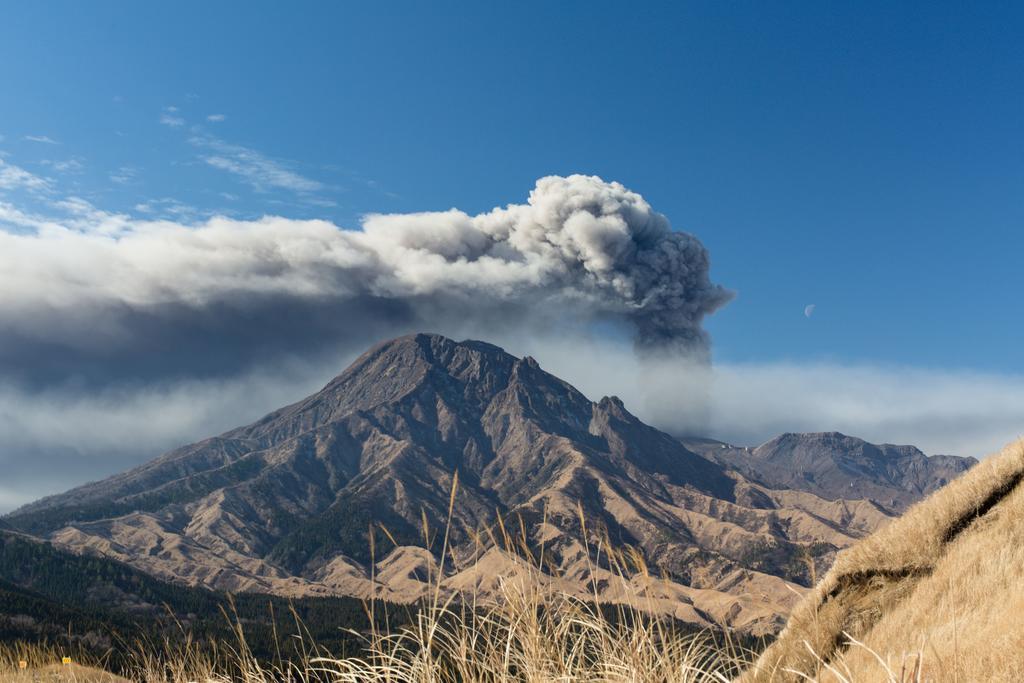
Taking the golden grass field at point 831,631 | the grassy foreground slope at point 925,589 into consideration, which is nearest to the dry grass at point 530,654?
the golden grass field at point 831,631

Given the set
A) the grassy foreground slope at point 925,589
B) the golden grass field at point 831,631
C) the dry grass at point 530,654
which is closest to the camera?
the golden grass field at point 831,631

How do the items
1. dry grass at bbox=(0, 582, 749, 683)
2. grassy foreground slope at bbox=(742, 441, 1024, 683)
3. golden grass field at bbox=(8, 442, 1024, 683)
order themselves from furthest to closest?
grassy foreground slope at bbox=(742, 441, 1024, 683) < dry grass at bbox=(0, 582, 749, 683) < golden grass field at bbox=(8, 442, 1024, 683)

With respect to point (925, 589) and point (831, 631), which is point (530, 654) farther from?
point (925, 589)

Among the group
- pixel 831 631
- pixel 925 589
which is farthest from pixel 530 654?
pixel 925 589

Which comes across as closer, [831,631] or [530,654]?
[530,654]

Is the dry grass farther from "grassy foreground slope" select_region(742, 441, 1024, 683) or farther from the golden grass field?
"grassy foreground slope" select_region(742, 441, 1024, 683)

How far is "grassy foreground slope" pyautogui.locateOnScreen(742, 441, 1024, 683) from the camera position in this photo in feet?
21.1

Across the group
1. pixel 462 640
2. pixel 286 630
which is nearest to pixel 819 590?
pixel 462 640

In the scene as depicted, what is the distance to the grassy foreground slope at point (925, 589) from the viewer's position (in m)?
6.42

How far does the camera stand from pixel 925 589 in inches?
323

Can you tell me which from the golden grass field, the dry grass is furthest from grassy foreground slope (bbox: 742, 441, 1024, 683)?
the dry grass

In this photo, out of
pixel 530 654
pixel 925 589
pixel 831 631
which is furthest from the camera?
pixel 831 631

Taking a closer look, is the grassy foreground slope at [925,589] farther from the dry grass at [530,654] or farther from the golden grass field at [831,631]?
the dry grass at [530,654]

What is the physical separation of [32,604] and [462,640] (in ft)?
631
